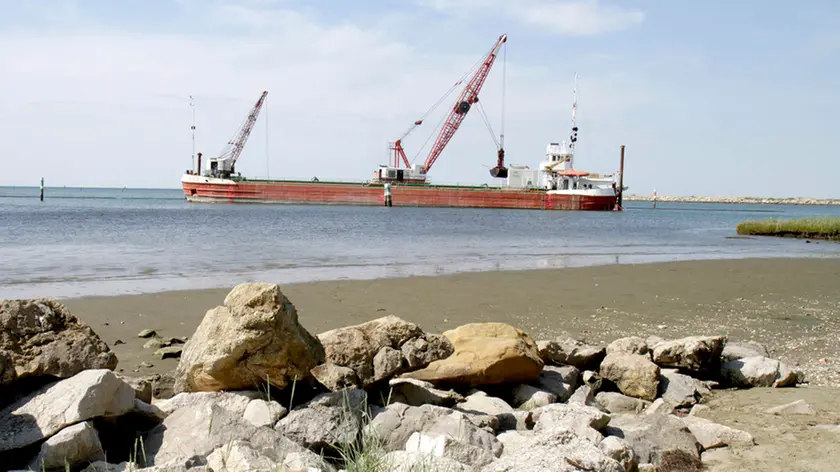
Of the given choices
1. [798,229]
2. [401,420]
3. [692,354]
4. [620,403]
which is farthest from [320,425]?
[798,229]

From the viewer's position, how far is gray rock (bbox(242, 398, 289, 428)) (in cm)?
360

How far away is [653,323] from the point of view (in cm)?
817

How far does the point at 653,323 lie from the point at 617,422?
4.21 metres

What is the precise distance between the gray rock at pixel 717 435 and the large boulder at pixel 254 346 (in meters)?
2.29

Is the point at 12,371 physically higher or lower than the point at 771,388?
higher

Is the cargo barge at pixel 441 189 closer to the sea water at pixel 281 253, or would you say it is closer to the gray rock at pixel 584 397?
the sea water at pixel 281 253

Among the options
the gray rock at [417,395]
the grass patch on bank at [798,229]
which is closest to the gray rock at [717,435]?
the gray rock at [417,395]

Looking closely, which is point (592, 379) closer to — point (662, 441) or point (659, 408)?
point (659, 408)

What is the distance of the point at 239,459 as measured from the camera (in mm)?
2947

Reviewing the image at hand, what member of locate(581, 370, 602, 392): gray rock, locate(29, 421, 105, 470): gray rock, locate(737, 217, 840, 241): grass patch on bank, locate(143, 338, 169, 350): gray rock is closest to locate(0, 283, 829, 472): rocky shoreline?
locate(29, 421, 105, 470): gray rock

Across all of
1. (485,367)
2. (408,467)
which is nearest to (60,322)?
(408,467)

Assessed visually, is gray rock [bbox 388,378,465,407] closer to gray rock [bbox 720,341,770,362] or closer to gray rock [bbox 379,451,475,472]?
gray rock [bbox 379,451,475,472]

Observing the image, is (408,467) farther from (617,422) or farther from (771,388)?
(771,388)

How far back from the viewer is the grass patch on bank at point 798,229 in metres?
27.4
